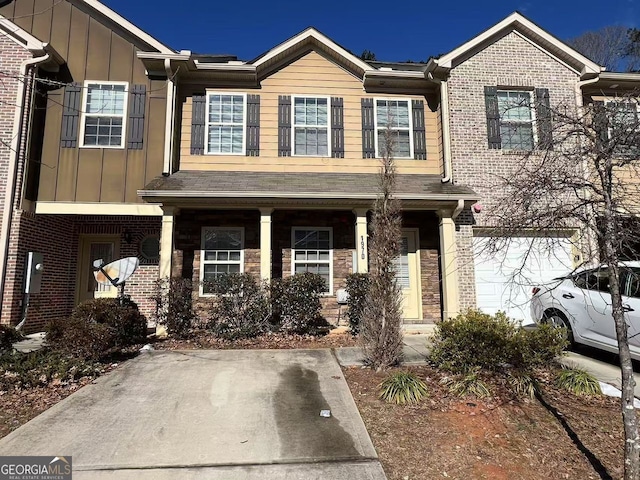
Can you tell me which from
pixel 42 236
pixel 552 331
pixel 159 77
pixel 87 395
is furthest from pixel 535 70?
pixel 42 236

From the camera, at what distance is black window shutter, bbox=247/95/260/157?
30.6 ft

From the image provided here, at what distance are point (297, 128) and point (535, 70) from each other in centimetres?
595

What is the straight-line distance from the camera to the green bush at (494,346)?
482 cm

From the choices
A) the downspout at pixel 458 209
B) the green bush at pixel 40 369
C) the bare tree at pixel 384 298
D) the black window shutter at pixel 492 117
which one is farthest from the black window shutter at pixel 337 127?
the green bush at pixel 40 369

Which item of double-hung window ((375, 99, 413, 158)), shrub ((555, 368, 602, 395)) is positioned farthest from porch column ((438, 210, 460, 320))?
shrub ((555, 368, 602, 395))

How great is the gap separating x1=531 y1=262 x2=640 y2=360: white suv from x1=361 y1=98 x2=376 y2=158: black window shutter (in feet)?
15.7

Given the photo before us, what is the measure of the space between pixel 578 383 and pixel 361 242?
15.1 feet

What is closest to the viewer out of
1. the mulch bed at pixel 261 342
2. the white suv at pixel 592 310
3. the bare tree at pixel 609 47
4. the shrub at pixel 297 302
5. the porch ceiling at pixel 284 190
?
the white suv at pixel 592 310

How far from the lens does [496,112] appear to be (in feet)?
30.4

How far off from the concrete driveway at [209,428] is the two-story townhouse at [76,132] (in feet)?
15.4

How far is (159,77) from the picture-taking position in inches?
358

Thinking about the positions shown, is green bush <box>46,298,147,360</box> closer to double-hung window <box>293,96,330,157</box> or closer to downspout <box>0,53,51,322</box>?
downspout <box>0,53,51,322</box>

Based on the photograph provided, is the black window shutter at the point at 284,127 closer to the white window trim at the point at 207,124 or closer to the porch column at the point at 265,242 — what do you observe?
the white window trim at the point at 207,124

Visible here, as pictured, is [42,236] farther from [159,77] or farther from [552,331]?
[552,331]
